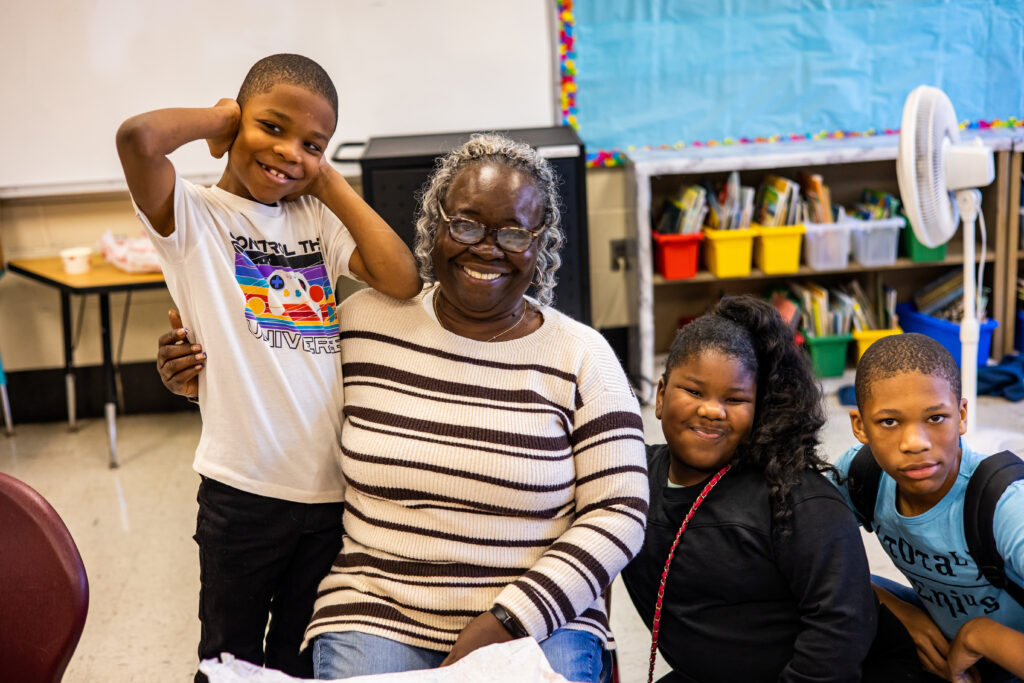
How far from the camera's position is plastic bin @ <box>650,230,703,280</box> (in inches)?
150

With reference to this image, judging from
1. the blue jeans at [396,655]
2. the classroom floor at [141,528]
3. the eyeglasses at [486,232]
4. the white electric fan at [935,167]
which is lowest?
the classroom floor at [141,528]

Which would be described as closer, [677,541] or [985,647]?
[985,647]

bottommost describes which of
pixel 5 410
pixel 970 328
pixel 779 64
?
pixel 5 410

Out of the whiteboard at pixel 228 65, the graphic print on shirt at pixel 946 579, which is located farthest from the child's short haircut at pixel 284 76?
the whiteboard at pixel 228 65

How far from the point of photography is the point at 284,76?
4.85ft

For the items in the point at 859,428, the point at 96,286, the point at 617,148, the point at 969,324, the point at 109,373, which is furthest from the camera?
the point at 617,148

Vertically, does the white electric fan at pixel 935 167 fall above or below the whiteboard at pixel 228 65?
below

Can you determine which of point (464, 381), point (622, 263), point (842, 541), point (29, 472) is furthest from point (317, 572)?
point (622, 263)

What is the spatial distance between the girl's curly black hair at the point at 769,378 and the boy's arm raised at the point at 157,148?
2.77 ft

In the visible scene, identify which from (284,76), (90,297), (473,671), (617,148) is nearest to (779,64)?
(617,148)

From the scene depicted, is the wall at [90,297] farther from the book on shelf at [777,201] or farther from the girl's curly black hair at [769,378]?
the girl's curly black hair at [769,378]

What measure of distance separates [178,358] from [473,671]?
686mm

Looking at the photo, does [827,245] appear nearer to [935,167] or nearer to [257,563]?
[935,167]

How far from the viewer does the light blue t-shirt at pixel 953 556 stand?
1418 mm
